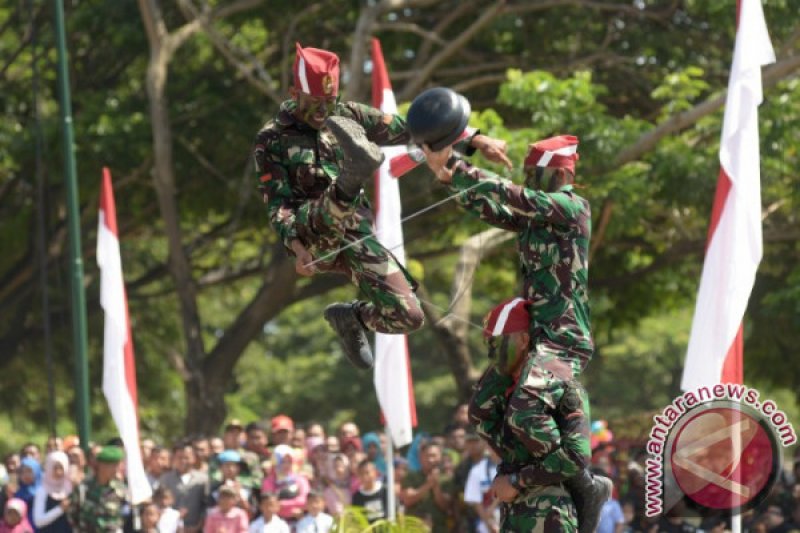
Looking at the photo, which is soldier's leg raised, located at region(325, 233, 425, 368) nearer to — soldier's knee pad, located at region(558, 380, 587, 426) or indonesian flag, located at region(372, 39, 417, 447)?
soldier's knee pad, located at region(558, 380, 587, 426)

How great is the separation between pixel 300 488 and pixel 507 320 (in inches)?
234

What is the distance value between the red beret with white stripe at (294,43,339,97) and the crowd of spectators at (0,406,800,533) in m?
5.29

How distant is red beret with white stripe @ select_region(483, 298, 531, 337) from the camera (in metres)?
7.54

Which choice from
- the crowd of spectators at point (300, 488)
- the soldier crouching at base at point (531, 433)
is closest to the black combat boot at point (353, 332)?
the soldier crouching at base at point (531, 433)

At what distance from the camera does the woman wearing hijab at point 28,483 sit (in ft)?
46.4

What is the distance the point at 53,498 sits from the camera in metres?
14.0

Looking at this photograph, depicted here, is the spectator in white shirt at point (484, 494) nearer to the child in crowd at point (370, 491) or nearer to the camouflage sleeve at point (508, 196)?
the child in crowd at point (370, 491)

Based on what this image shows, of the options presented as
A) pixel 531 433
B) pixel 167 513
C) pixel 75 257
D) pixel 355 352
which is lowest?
pixel 167 513

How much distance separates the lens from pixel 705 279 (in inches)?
372

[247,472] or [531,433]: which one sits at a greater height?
[531,433]

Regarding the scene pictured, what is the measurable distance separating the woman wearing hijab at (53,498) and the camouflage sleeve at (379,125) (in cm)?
727

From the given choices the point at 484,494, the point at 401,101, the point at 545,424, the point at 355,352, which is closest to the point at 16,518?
the point at 484,494

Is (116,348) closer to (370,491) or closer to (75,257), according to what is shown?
(75,257)

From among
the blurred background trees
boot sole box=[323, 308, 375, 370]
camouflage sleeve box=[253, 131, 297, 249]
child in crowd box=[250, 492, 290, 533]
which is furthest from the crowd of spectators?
camouflage sleeve box=[253, 131, 297, 249]
